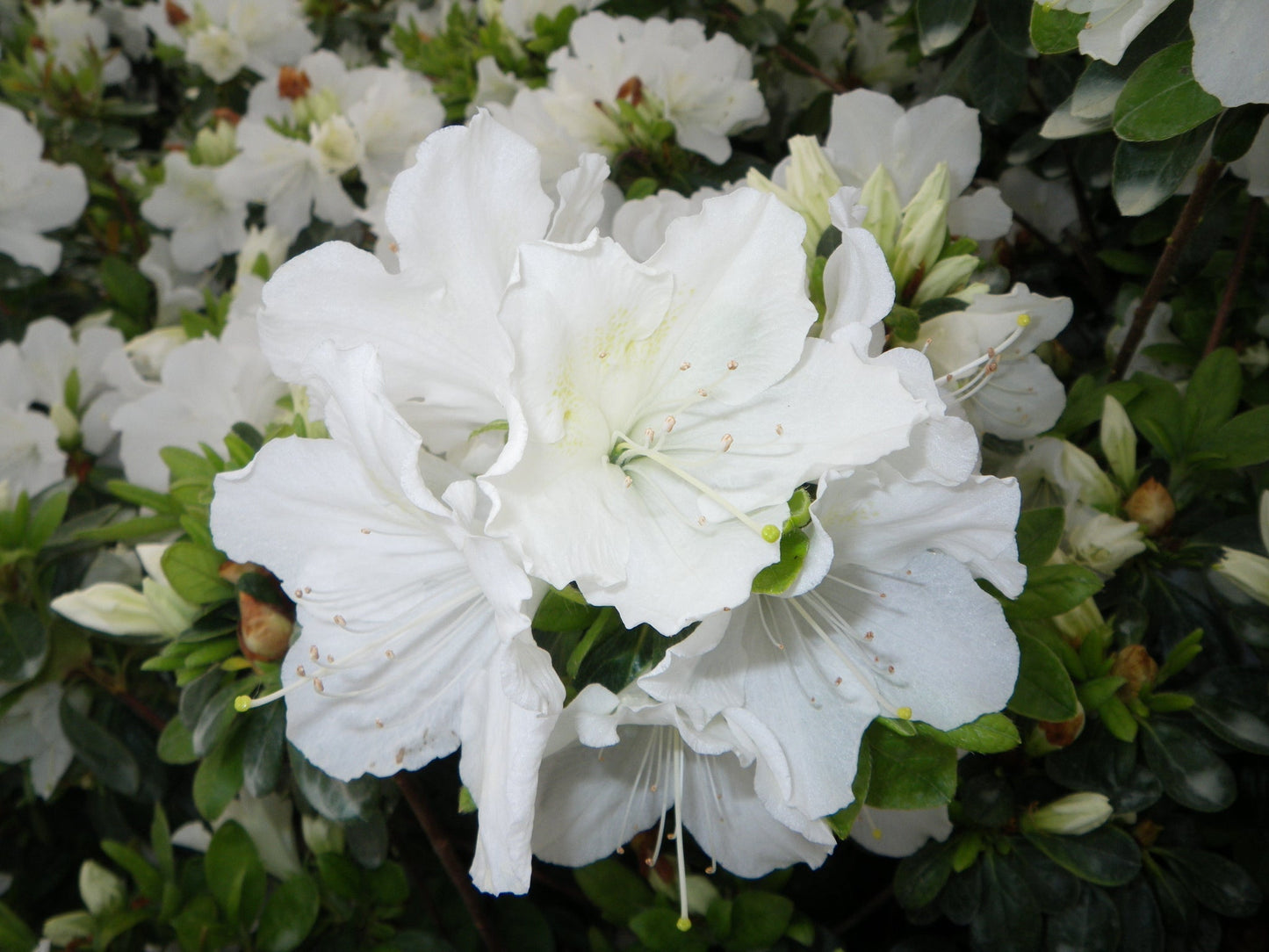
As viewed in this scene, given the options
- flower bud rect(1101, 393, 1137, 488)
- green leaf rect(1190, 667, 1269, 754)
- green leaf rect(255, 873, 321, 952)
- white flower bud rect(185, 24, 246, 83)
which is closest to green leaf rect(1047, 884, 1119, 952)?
green leaf rect(1190, 667, 1269, 754)

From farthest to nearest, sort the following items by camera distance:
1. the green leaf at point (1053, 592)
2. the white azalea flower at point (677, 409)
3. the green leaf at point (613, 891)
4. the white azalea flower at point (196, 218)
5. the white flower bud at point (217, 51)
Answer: the white flower bud at point (217, 51), the white azalea flower at point (196, 218), the green leaf at point (613, 891), the green leaf at point (1053, 592), the white azalea flower at point (677, 409)

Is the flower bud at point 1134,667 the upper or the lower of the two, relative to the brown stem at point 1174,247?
lower

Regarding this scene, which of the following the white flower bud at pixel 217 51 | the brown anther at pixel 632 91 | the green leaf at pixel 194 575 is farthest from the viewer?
the white flower bud at pixel 217 51

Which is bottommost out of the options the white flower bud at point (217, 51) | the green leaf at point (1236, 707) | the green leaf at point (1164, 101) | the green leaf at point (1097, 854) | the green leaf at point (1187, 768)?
the green leaf at point (1097, 854)

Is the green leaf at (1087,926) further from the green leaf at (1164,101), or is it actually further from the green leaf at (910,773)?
the green leaf at (1164,101)

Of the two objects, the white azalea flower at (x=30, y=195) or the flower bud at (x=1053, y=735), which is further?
the white azalea flower at (x=30, y=195)

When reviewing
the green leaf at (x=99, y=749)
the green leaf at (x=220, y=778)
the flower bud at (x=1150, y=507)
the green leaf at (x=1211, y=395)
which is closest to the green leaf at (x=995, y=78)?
A: the green leaf at (x=1211, y=395)

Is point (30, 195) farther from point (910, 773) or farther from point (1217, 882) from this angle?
point (1217, 882)
